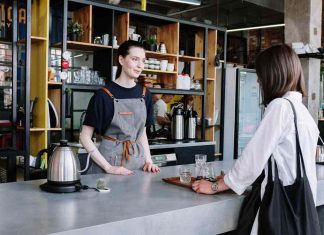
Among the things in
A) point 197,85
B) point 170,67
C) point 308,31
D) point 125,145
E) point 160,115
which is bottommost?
point 125,145

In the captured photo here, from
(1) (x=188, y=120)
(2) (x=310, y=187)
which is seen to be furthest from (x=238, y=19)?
(2) (x=310, y=187)

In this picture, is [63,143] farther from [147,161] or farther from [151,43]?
[151,43]

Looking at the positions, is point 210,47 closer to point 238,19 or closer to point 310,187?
point 310,187

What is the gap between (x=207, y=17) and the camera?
10.5 metres

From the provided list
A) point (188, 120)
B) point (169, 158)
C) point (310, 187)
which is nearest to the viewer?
point (310, 187)

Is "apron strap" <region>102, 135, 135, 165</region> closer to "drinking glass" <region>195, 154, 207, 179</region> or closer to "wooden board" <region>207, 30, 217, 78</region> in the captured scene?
"drinking glass" <region>195, 154, 207, 179</region>

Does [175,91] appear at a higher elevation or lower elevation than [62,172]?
higher

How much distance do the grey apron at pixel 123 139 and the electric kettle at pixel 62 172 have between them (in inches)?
25.9

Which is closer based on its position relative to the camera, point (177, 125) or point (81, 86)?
point (81, 86)

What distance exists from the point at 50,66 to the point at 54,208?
2.99 m

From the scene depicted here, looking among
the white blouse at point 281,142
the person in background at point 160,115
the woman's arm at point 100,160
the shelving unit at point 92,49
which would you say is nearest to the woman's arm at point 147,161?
the woman's arm at point 100,160

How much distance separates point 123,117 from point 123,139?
138 millimetres

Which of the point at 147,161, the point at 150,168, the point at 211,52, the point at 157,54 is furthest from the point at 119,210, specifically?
the point at 211,52

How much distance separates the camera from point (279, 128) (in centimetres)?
152
